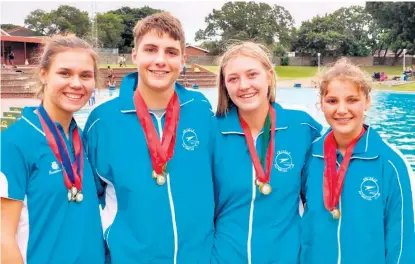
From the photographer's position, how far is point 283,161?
8.09 ft

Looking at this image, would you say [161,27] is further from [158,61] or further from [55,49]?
[55,49]

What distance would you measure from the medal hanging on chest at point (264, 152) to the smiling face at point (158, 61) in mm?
471

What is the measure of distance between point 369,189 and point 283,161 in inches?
18.2

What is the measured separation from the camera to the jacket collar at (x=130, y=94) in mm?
2379

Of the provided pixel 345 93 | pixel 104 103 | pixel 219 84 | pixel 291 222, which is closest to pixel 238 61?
pixel 219 84

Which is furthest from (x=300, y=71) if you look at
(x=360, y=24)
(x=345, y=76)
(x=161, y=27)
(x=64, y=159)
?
(x=64, y=159)

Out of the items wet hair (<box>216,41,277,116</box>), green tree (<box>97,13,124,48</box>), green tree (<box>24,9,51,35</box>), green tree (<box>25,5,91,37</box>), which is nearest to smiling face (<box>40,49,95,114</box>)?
wet hair (<box>216,41,277,116</box>)

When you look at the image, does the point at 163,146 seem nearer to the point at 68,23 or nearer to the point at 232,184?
the point at 232,184

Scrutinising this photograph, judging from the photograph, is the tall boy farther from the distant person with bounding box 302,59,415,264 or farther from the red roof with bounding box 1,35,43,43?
the red roof with bounding box 1,35,43,43

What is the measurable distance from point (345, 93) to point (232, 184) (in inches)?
31.0

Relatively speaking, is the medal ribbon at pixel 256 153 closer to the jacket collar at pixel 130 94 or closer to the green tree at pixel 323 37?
the jacket collar at pixel 130 94

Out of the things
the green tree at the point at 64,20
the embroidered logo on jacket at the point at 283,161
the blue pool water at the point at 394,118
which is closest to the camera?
the embroidered logo on jacket at the point at 283,161

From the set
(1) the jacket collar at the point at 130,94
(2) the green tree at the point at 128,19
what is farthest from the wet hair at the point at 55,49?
(2) the green tree at the point at 128,19

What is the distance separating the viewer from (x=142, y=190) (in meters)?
2.25
